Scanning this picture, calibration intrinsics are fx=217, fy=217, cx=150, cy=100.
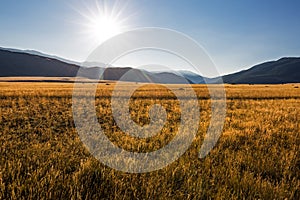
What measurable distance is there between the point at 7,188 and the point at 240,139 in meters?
5.93

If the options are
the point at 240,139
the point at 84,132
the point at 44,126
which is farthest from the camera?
the point at 44,126

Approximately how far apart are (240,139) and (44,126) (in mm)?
6878

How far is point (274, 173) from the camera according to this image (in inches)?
165

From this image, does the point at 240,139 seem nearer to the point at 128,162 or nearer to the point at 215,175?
the point at 215,175

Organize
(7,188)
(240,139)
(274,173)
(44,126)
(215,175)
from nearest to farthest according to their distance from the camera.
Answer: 1. (7,188)
2. (215,175)
3. (274,173)
4. (240,139)
5. (44,126)

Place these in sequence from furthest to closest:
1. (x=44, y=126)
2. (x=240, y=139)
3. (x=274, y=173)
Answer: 1. (x=44, y=126)
2. (x=240, y=139)
3. (x=274, y=173)

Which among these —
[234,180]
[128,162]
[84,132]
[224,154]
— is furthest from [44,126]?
[234,180]

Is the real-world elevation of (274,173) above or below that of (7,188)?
below

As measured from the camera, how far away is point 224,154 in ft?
16.9

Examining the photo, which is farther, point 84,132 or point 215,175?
point 84,132

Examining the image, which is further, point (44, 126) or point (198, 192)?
point (44, 126)

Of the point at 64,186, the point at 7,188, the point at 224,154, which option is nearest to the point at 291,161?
the point at 224,154

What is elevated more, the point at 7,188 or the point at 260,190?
the point at 7,188

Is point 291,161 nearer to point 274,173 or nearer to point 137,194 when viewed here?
point 274,173
